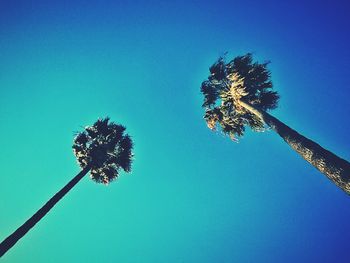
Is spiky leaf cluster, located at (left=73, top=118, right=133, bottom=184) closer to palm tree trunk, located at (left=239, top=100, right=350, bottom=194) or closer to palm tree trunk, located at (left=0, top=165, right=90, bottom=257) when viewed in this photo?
palm tree trunk, located at (left=0, top=165, right=90, bottom=257)

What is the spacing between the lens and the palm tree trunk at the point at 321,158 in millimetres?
6266

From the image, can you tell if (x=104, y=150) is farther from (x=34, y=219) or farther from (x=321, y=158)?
(x=321, y=158)

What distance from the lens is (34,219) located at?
11.3 metres

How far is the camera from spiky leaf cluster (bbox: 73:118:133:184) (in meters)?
18.1

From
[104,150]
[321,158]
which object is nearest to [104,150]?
[104,150]


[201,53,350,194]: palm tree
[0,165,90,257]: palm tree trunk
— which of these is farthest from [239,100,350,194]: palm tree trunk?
[0,165,90,257]: palm tree trunk

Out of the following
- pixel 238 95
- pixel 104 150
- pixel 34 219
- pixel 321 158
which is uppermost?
pixel 238 95

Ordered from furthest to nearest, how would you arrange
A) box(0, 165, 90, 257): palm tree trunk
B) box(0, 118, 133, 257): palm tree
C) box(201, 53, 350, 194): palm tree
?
box(0, 118, 133, 257): palm tree, box(201, 53, 350, 194): palm tree, box(0, 165, 90, 257): palm tree trunk

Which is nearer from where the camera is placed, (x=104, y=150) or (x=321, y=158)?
(x=321, y=158)

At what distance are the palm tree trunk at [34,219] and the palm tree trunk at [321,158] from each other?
10.9 meters

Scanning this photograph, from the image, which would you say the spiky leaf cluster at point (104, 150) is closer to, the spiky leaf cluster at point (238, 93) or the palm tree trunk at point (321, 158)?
the spiky leaf cluster at point (238, 93)

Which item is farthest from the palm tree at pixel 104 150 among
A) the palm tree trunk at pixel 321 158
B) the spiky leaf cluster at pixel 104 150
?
the palm tree trunk at pixel 321 158

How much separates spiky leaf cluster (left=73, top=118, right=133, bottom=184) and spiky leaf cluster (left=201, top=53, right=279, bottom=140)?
6.61 meters

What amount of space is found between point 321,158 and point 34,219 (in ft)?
37.5
